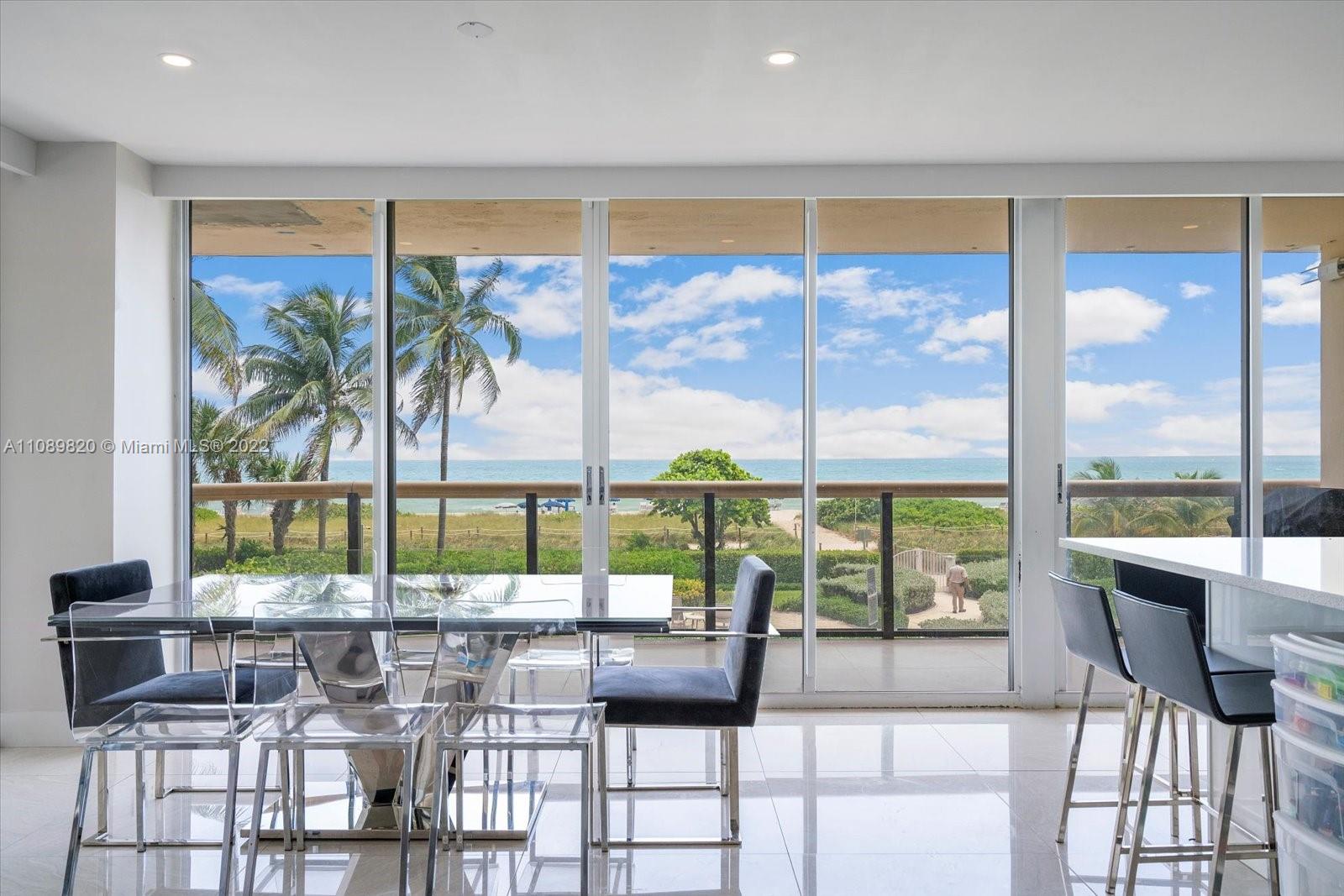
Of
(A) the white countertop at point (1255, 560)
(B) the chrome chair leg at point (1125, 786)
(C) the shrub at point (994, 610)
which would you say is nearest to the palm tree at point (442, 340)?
(C) the shrub at point (994, 610)

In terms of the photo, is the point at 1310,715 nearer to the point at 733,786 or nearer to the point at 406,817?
the point at 733,786

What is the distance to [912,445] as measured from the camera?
468 cm

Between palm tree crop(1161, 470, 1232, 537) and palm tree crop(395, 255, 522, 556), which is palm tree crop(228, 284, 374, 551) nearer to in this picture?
palm tree crop(395, 255, 522, 556)

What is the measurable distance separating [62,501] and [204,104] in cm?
176

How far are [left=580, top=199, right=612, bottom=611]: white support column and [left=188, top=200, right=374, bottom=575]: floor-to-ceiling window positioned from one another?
105cm

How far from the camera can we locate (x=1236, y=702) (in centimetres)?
222

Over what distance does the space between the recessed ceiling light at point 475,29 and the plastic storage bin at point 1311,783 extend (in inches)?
111

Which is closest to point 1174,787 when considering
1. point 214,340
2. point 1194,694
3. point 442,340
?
point 1194,694

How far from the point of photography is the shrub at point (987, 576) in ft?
15.3

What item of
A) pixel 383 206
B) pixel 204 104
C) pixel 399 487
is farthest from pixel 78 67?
pixel 399 487

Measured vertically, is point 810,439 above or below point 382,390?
below

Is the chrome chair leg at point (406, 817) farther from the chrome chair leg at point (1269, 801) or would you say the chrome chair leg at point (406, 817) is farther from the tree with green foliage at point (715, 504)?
the tree with green foliage at point (715, 504)

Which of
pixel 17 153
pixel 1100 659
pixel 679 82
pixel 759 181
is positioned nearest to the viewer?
pixel 1100 659

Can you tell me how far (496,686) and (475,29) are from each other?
6.61 feet
